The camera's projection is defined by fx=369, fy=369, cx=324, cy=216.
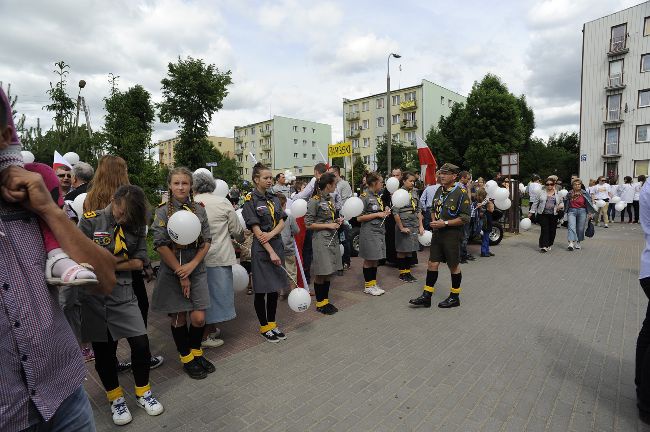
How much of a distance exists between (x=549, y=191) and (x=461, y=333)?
705 centimetres

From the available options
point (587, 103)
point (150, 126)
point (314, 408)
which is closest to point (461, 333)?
point (314, 408)

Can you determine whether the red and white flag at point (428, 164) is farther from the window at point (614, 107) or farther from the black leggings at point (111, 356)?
the window at point (614, 107)

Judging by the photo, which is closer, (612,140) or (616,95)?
(616,95)

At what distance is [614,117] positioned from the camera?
1233 inches

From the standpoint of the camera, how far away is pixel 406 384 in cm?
347

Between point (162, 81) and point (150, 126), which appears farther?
point (162, 81)

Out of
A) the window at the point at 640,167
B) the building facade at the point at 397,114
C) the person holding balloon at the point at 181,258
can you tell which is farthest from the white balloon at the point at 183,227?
the building facade at the point at 397,114

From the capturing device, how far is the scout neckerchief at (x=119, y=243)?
301cm

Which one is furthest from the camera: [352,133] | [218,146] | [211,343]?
[218,146]

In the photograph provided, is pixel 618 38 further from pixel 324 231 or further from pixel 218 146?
pixel 218 146

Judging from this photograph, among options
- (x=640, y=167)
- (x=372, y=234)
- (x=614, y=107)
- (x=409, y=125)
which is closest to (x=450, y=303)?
(x=372, y=234)

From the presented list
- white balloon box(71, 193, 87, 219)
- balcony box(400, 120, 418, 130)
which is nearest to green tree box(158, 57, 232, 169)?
white balloon box(71, 193, 87, 219)

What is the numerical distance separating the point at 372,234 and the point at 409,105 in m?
47.7

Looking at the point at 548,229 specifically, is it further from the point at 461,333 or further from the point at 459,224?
the point at 461,333
